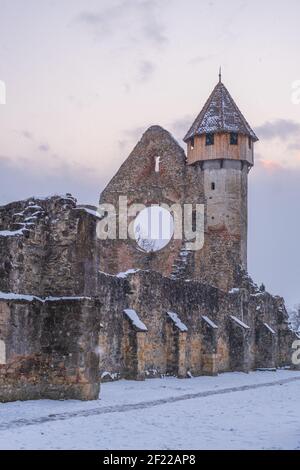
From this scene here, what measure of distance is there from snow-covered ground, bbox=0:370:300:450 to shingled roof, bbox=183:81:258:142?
24522 mm

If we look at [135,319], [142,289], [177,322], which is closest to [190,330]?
[177,322]

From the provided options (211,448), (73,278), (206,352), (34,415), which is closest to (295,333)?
(206,352)

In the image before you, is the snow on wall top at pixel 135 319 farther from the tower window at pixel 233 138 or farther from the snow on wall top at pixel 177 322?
the tower window at pixel 233 138

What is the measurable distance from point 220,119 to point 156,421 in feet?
103

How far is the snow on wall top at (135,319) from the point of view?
20.5 meters

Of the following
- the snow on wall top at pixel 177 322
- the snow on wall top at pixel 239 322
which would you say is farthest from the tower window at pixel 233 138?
the snow on wall top at pixel 177 322

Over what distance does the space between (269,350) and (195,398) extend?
17.8 meters

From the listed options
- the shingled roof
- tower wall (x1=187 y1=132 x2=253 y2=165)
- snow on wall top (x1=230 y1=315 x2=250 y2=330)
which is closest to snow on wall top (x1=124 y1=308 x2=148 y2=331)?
snow on wall top (x1=230 y1=315 x2=250 y2=330)

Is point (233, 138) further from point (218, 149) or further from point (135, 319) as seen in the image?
point (135, 319)

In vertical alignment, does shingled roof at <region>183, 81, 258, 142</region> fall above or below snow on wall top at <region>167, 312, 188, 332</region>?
above

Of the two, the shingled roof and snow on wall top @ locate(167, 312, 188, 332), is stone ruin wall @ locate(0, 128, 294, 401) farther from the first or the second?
the shingled roof

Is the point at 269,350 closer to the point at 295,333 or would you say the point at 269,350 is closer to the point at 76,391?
the point at 295,333

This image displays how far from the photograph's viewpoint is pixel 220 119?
133 feet

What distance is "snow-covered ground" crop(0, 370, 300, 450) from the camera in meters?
8.88
